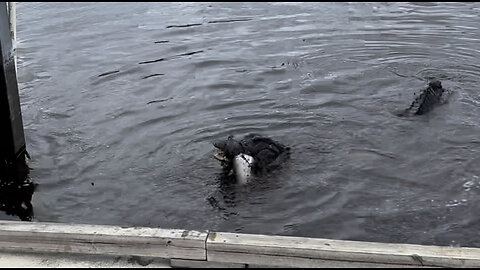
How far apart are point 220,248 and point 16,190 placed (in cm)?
365

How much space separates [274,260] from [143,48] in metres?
8.88

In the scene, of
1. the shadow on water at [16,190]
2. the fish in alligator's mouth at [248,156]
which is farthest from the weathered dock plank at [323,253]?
the shadow on water at [16,190]

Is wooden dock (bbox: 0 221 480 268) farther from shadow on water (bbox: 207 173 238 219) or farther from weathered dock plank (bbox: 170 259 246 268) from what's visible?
shadow on water (bbox: 207 173 238 219)

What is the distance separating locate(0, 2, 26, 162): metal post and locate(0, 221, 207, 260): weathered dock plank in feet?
9.98

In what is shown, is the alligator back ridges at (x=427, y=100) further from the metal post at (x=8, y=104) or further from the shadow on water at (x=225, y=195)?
the metal post at (x=8, y=104)

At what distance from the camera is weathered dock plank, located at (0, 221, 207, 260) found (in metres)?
3.92

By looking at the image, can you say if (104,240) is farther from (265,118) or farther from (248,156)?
(265,118)

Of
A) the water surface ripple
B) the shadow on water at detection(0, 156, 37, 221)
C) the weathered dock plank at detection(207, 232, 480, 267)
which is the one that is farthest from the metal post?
the weathered dock plank at detection(207, 232, 480, 267)

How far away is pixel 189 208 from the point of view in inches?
240

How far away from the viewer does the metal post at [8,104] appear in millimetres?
6734

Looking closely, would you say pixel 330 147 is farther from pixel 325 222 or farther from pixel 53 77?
pixel 53 77

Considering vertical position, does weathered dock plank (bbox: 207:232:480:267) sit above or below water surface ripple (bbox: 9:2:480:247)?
above

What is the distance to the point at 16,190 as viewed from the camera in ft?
21.9

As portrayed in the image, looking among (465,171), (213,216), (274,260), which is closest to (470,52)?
(465,171)
